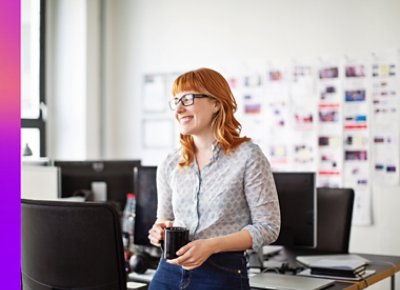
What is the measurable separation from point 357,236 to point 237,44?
1.56m

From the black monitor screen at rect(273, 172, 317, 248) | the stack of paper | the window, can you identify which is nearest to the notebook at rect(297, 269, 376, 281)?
the stack of paper

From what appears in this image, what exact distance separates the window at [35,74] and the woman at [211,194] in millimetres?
2904

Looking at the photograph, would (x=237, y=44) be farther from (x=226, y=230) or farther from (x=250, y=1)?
(x=226, y=230)

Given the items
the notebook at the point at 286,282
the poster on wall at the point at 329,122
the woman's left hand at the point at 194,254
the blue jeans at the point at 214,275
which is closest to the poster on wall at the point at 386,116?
the poster on wall at the point at 329,122

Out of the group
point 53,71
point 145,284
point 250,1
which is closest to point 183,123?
point 145,284

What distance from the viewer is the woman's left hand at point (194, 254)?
1.65 metres

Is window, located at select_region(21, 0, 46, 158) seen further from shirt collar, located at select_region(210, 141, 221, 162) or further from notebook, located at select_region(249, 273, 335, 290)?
shirt collar, located at select_region(210, 141, 221, 162)

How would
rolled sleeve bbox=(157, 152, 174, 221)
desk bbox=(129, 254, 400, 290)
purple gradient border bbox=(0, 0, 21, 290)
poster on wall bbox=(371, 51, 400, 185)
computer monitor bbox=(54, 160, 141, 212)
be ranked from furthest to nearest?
poster on wall bbox=(371, 51, 400, 185) → computer monitor bbox=(54, 160, 141, 212) → desk bbox=(129, 254, 400, 290) → rolled sleeve bbox=(157, 152, 174, 221) → purple gradient border bbox=(0, 0, 21, 290)

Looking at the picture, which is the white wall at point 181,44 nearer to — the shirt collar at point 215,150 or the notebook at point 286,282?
the notebook at point 286,282

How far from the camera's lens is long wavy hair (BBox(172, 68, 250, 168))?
1.92m

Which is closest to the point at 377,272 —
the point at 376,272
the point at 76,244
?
the point at 376,272

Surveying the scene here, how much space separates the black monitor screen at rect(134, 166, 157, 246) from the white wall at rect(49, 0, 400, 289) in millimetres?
1798

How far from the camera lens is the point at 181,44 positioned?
459 cm

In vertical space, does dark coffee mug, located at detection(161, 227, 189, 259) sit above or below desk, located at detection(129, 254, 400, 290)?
above
